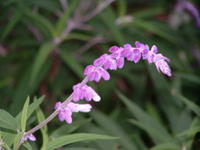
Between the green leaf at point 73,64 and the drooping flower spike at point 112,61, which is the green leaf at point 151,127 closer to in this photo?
the green leaf at point 73,64

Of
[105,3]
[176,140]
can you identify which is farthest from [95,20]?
[176,140]

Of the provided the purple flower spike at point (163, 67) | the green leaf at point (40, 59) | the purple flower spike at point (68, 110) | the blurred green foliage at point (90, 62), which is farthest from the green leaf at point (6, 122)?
the green leaf at point (40, 59)

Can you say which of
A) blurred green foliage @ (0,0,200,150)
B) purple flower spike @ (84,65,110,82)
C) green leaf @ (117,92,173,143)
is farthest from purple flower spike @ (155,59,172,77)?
blurred green foliage @ (0,0,200,150)

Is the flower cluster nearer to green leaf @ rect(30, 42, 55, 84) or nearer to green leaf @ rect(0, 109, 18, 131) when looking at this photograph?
green leaf @ rect(0, 109, 18, 131)

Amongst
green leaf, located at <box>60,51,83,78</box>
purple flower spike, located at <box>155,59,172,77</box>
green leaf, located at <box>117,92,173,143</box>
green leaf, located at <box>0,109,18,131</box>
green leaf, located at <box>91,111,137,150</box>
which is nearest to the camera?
purple flower spike, located at <box>155,59,172,77</box>

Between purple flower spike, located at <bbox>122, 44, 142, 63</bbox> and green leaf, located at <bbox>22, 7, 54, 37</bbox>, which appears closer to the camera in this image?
purple flower spike, located at <bbox>122, 44, 142, 63</bbox>

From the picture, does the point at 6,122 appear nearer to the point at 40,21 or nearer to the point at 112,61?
the point at 112,61

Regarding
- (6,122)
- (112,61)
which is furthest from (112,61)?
(6,122)

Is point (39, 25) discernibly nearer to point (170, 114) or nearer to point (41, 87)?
point (41, 87)

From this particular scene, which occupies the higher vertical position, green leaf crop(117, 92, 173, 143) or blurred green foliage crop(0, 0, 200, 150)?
blurred green foliage crop(0, 0, 200, 150)
